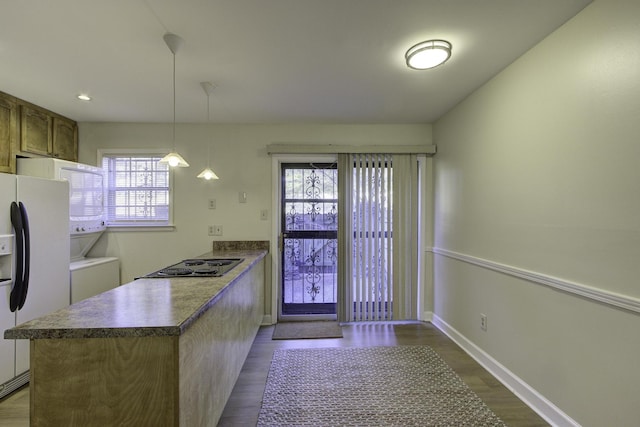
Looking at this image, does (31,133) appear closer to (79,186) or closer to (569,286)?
(79,186)

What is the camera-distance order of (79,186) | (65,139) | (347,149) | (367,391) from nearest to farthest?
(367,391) → (79,186) → (65,139) → (347,149)

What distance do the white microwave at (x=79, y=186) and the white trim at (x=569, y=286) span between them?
3857 millimetres

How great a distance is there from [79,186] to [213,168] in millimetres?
1309

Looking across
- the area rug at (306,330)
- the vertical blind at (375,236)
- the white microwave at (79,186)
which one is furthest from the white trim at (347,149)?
the area rug at (306,330)

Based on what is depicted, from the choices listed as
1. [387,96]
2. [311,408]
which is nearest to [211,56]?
[387,96]

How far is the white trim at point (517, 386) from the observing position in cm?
171

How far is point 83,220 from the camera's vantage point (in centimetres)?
291

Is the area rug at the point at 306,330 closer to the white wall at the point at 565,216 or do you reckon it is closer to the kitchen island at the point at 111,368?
the white wall at the point at 565,216

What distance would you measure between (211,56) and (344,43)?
93 cm

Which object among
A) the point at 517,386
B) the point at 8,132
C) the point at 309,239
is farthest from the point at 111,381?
the point at 8,132

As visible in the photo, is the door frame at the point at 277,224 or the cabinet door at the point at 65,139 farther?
the door frame at the point at 277,224

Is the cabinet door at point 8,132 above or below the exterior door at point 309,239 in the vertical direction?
above

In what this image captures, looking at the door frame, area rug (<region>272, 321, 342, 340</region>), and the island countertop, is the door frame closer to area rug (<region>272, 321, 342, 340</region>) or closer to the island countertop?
area rug (<region>272, 321, 342, 340</region>)

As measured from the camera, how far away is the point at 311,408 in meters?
1.89
